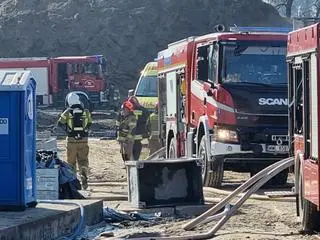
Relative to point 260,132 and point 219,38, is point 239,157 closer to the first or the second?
point 260,132

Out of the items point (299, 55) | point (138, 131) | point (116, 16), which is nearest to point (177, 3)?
point (116, 16)

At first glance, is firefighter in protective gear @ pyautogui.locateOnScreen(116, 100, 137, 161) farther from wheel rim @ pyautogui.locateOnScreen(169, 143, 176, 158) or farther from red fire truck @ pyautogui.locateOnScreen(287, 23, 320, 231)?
red fire truck @ pyautogui.locateOnScreen(287, 23, 320, 231)

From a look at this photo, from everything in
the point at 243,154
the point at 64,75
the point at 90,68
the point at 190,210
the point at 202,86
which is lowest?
the point at 190,210

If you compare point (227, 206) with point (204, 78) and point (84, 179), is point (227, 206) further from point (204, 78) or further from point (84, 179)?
point (204, 78)

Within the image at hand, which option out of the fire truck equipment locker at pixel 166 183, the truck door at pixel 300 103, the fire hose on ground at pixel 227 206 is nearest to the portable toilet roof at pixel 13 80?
the fire hose on ground at pixel 227 206

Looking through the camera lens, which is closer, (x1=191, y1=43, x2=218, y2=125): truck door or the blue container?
the blue container

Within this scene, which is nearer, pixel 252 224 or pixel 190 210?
pixel 252 224

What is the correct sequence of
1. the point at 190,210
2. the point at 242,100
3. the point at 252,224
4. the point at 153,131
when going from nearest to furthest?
the point at 252,224, the point at 190,210, the point at 242,100, the point at 153,131

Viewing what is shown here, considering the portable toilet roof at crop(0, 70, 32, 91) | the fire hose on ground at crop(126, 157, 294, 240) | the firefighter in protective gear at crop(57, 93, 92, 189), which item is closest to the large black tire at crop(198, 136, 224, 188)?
the firefighter in protective gear at crop(57, 93, 92, 189)

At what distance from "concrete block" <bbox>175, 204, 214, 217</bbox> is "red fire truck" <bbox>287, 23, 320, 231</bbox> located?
163cm

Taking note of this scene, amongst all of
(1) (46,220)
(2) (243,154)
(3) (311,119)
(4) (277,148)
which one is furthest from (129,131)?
(3) (311,119)

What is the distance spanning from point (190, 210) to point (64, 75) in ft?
132

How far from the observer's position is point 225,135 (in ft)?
55.5

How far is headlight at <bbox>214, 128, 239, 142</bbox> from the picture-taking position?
55.1 ft
